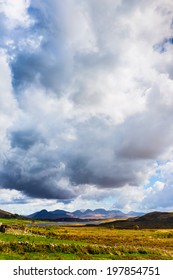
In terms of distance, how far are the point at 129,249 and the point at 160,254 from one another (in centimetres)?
539

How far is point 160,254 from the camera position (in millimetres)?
57000

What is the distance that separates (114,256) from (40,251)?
11.3 meters

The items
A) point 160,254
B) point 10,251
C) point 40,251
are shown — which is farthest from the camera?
point 160,254
